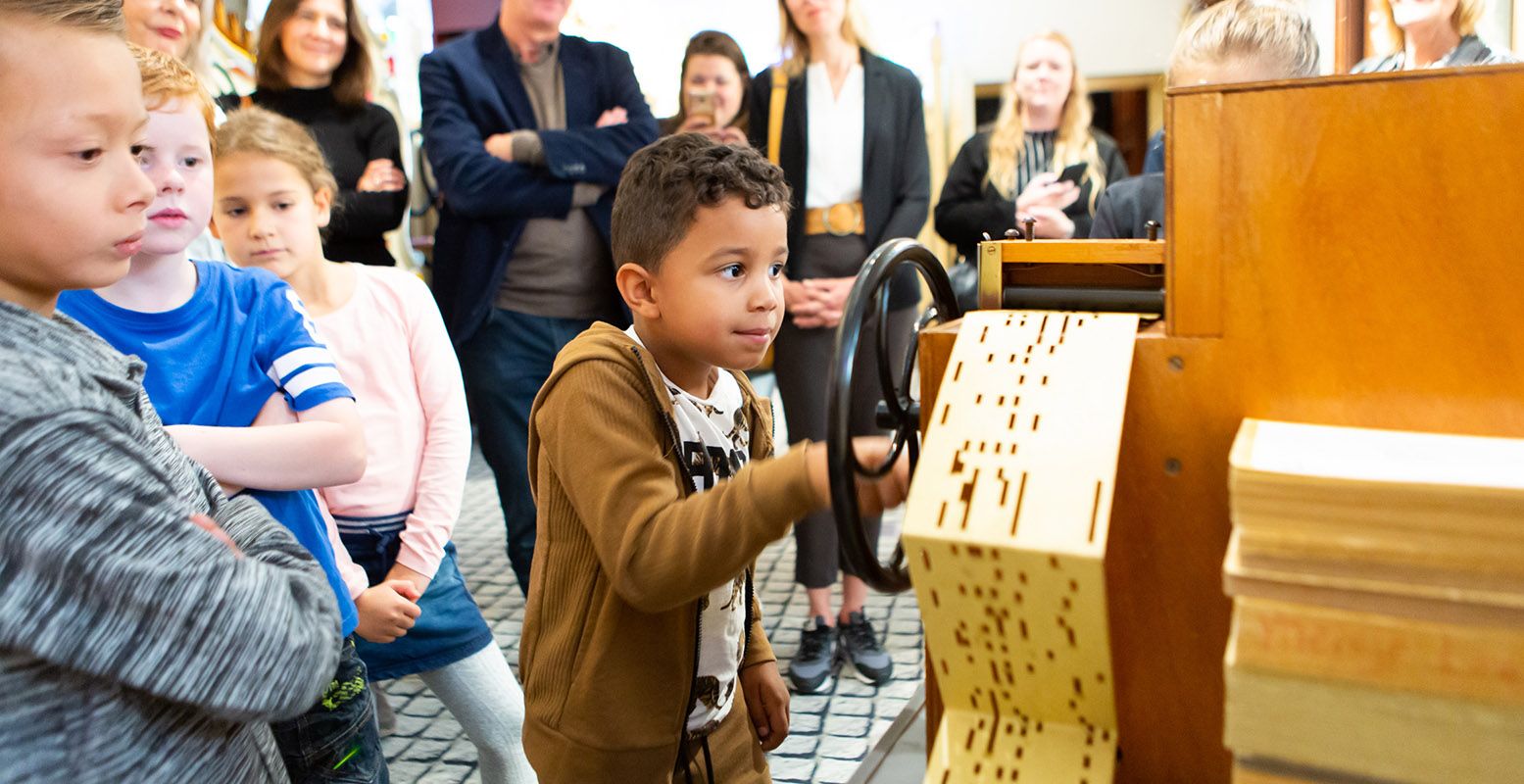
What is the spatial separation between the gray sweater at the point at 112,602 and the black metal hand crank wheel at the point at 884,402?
1.52 feet

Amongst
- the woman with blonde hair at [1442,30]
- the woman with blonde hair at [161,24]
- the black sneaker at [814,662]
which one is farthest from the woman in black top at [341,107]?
the woman with blonde hair at [1442,30]

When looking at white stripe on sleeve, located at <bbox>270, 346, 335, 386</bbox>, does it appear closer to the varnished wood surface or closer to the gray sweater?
the gray sweater

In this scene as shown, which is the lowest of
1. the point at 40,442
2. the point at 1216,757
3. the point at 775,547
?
the point at 775,547

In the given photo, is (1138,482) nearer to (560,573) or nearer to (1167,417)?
(1167,417)

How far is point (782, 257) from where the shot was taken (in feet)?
4.23

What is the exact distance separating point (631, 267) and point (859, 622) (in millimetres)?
1819

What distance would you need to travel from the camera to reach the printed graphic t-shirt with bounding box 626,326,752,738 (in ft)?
4.13

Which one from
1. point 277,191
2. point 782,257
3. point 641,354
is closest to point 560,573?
point 641,354

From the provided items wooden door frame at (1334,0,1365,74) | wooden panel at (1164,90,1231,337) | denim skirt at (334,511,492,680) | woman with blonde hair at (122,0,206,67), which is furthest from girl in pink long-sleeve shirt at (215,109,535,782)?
wooden door frame at (1334,0,1365,74)

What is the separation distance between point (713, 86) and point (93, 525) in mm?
2778

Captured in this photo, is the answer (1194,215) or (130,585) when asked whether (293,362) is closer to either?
(130,585)

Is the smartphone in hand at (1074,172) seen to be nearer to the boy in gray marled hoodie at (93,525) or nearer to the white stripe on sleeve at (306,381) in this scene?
the white stripe on sleeve at (306,381)

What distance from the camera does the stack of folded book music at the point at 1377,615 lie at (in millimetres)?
687

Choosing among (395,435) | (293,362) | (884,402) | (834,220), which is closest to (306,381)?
(293,362)
